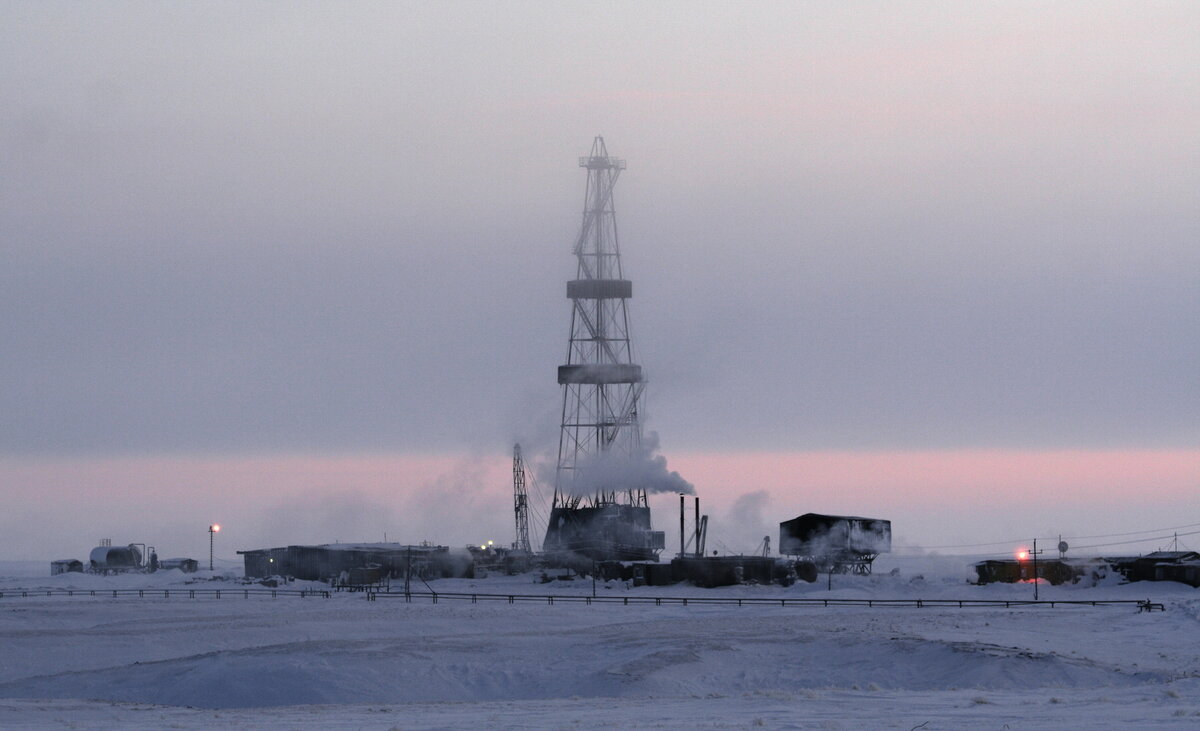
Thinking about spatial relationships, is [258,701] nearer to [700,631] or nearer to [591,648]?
[591,648]

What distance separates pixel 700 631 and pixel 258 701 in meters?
21.5

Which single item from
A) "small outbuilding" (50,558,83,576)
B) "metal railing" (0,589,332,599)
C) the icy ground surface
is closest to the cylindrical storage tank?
"small outbuilding" (50,558,83,576)

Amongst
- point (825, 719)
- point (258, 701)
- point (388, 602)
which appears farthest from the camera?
point (388, 602)

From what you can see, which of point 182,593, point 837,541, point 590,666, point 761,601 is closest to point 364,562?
point 182,593

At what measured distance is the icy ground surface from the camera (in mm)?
32938

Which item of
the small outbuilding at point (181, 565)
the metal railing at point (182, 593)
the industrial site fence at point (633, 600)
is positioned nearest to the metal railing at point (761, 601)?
the industrial site fence at point (633, 600)

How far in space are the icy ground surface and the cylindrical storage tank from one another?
229 feet

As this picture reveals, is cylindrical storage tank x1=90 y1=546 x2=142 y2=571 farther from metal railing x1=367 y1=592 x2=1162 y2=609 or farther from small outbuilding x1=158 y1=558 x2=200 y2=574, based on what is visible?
metal railing x1=367 y1=592 x2=1162 y2=609

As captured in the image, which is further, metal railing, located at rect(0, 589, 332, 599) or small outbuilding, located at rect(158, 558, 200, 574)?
small outbuilding, located at rect(158, 558, 200, 574)

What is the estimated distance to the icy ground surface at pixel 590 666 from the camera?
3294 centimetres

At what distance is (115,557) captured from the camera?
152500mm

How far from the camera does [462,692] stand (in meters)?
47.9

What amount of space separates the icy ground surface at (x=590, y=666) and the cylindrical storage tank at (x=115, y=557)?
69686mm

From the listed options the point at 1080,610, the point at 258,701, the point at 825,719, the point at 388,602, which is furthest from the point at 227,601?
the point at 825,719
